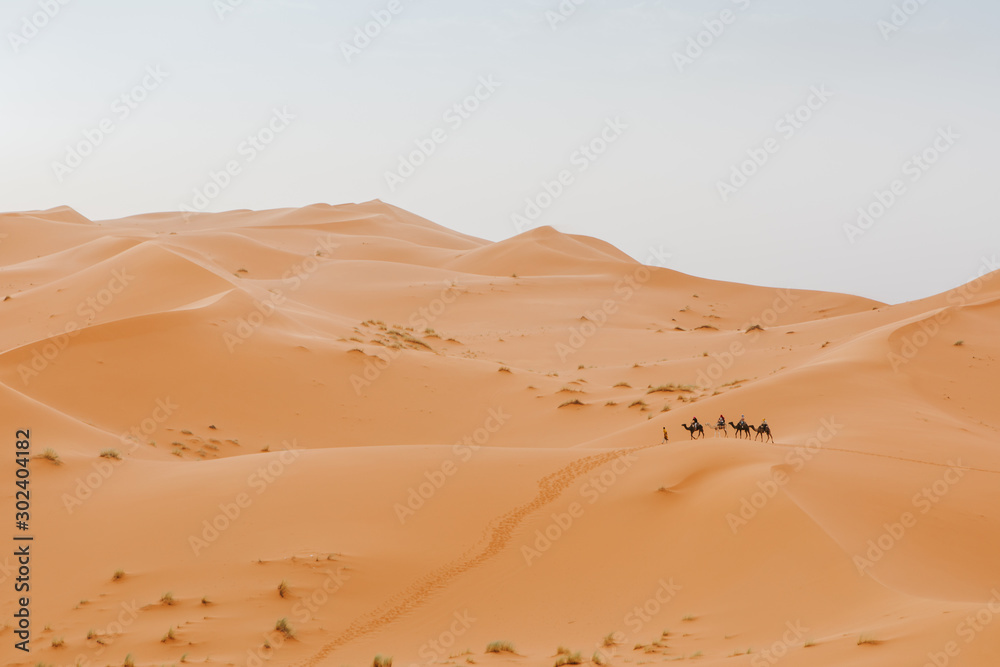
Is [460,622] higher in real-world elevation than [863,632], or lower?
higher

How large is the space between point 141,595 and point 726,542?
6.76m

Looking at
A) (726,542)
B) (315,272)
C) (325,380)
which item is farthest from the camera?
(315,272)

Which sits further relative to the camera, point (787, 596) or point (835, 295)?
point (835, 295)

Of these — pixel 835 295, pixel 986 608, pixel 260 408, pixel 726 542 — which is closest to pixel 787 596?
pixel 726 542

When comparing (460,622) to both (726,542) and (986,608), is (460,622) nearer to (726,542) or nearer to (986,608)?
(726,542)

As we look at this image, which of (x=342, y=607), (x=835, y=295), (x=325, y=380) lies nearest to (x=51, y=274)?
Answer: (x=325, y=380)

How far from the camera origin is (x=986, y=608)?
263 inches

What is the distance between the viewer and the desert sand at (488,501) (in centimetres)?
856

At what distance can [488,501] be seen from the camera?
1184 centimetres

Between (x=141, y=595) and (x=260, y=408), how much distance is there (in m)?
10.9

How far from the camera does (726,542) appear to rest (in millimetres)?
10125

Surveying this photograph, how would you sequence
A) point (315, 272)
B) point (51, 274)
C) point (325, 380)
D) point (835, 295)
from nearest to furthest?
point (325, 380) < point (51, 274) < point (315, 272) < point (835, 295)

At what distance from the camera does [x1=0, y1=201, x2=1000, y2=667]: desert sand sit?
8.56 m

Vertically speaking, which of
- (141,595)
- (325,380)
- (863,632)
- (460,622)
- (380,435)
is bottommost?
(863,632)
